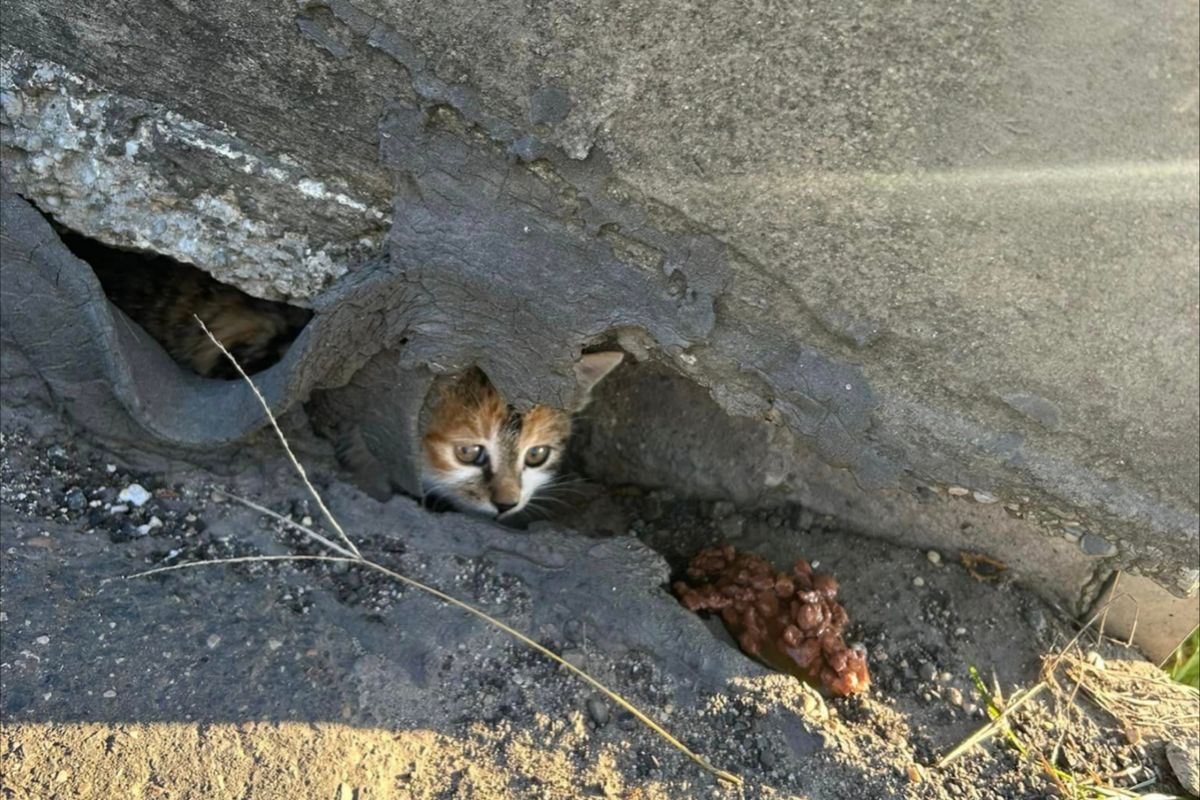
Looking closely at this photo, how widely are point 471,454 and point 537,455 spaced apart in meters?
0.30

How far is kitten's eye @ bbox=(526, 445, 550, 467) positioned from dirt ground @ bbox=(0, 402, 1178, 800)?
0.77 metres

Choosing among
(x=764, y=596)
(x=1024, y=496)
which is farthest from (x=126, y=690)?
(x=1024, y=496)

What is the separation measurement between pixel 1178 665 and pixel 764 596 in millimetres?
1441

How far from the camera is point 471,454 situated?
11.4 feet

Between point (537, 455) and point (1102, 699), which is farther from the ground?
point (1102, 699)

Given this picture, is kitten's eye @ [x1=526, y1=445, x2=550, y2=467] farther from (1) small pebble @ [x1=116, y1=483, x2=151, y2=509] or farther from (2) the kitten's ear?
(1) small pebble @ [x1=116, y1=483, x2=151, y2=509]

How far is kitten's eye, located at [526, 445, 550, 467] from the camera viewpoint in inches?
143

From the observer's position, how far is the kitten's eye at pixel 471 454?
3.47m

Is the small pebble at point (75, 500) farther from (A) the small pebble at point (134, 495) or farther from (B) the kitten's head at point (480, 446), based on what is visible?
(B) the kitten's head at point (480, 446)

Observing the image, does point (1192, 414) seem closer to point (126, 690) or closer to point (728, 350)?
point (728, 350)

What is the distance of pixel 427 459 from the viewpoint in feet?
11.4

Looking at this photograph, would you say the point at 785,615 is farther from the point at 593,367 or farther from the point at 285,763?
the point at 285,763

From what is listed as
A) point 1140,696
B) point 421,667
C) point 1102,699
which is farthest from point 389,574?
point 1140,696

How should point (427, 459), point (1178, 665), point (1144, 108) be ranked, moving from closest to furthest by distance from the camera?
point (1144, 108), point (1178, 665), point (427, 459)
